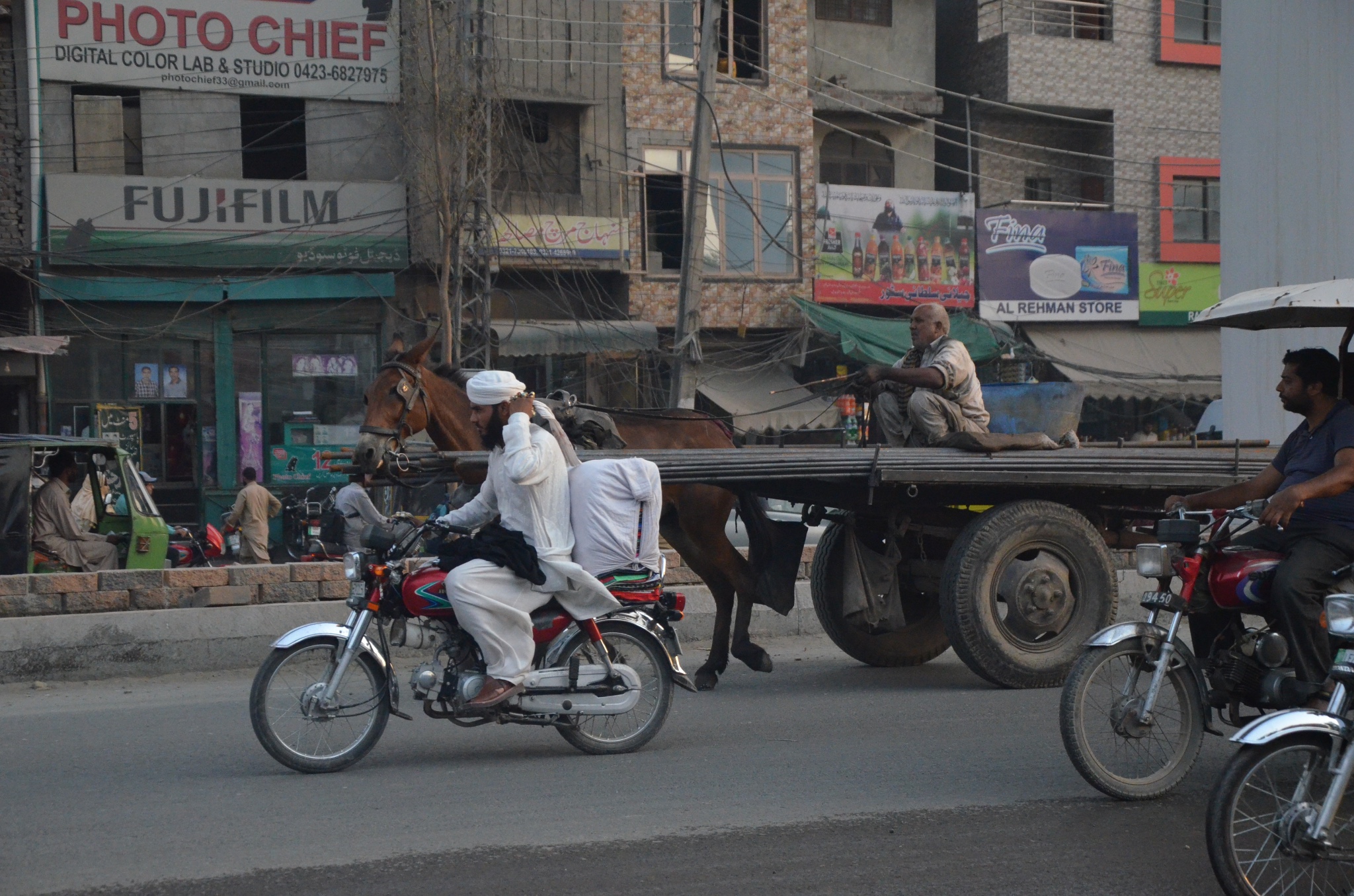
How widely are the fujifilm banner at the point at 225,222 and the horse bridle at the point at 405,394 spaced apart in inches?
563

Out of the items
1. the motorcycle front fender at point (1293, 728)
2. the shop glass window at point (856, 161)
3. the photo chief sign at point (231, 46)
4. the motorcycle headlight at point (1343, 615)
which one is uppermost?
the photo chief sign at point (231, 46)

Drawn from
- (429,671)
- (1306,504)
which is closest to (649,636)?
(429,671)

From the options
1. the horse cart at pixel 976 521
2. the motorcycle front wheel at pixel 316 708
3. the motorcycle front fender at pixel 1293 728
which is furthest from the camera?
the horse cart at pixel 976 521

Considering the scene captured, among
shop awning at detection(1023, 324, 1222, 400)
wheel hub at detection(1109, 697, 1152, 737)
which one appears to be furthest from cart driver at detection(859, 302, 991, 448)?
shop awning at detection(1023, 324, 1222, 400)

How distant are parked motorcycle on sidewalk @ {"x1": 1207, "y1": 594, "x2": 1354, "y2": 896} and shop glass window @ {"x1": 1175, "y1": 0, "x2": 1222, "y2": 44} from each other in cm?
2643

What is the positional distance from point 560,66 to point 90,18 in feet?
23.9

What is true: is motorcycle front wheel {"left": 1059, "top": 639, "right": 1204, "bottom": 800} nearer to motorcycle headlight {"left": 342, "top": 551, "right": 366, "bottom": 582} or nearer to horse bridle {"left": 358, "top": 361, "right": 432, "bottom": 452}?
motorcycle headlight {"left": 342, "top": 551, "right": 366, "bottom": 582}

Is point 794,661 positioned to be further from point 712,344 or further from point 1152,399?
point 1152,399

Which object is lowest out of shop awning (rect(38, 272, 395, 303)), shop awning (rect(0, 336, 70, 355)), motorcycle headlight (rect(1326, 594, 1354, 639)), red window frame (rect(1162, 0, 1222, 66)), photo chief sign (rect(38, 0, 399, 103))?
motorcycle headlight (rect(1326, 594, 1354, 639))

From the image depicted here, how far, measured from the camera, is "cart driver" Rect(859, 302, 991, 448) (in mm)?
7969

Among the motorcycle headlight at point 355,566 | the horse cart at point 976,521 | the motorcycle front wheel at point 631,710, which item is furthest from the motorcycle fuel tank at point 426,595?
the horse cart at point 976,521

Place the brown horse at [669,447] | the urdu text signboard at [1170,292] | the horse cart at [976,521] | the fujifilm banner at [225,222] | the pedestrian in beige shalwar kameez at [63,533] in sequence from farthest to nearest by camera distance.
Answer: the urdu text signboard at [1170,292]
the fujifilm banner at [225,222]
the pedestrian in beige shalwar kameez at [63,533]
the brown horse at [669,447]
the horse cart at [976,521]

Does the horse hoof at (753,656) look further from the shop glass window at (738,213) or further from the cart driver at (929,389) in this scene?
the shop glass window at (738,213)

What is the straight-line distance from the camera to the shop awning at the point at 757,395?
77.6 feet
